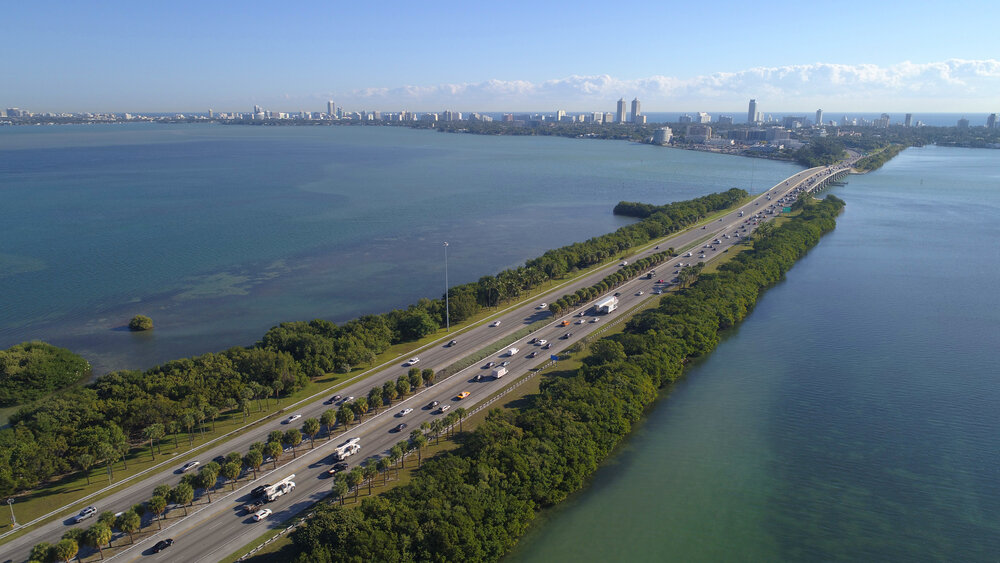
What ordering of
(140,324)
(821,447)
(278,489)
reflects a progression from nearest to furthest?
(278,489) → (821,447) → (140,324)

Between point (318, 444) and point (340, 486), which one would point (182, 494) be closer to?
point (340, 486)

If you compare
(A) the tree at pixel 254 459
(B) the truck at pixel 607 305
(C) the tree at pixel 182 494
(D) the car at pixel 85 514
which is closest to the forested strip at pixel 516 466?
(B) the truck at pixel 607 305

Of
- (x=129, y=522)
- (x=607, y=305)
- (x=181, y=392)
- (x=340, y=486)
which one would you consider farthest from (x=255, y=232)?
(x=340, y=486)

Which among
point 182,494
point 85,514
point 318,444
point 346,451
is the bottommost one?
point 85,514

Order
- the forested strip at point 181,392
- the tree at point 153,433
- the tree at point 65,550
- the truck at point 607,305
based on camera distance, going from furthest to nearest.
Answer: the truck at point 607,305, the tree at point 153,433, the forested strip at point 181,392, the tree at point 65,550

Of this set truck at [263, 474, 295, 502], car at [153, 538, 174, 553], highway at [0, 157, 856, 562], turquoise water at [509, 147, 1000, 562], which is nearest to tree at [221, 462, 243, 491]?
highway at [0, 157, 856, 562]

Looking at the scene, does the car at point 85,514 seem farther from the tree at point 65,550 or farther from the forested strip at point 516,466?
the forested strip at point 516,466

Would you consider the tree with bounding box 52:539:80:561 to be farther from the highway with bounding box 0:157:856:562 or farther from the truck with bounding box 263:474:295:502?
the truck with bounding box 263:474:295:502
